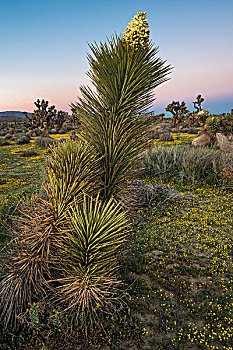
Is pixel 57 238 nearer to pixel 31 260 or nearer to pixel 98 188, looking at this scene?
pixel 31 260

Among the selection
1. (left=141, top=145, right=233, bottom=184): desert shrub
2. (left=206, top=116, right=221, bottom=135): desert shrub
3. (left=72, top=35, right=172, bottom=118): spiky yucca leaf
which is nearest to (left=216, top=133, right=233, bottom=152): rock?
(left=206, top=116, right=221, bottom=135): desert shrub

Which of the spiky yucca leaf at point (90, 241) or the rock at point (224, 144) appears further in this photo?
the rock at point (224, 144)

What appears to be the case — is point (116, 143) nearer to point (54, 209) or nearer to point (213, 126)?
point (54, 209)

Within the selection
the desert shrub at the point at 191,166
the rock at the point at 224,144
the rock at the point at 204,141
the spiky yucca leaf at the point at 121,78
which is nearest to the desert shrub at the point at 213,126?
the rock at the point at 204,141

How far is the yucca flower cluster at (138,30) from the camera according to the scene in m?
2.21

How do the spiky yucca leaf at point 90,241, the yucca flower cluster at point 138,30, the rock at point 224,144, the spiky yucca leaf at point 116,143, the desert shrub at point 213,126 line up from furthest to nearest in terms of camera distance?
the desert shrub at point 213,126
the rock at point 224,144
the spiky yucca leaf at point 116,143
the yucca flower cluster at point 138,30
the spiky yucca leaf at point 90,241

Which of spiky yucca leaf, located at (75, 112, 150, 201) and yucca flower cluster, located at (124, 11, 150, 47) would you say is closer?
yucca flower cluster, located at (124, 11, 150, 47)

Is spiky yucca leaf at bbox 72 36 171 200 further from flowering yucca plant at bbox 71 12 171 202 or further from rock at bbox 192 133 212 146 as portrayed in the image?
rock at bbox 192 133 212 146

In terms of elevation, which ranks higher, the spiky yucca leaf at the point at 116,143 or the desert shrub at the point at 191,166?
the spiky yucca leaf at the point at 116,143

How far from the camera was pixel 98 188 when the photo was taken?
2496 millimetres

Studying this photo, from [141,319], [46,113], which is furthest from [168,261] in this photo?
[46,113]

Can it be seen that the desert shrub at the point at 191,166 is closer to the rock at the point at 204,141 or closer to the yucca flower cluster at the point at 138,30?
the rock at the point at 204,141

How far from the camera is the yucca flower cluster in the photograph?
7.25 feet

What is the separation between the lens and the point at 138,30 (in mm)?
2211
